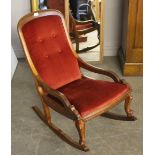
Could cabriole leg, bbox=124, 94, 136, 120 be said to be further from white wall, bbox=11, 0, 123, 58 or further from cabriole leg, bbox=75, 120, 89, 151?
white wall, bbox=11, 0, 123, 58

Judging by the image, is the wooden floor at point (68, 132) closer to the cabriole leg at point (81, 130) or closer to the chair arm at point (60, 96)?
the cabriole leg at point (81, 130)

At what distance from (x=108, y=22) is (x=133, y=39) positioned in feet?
1.99

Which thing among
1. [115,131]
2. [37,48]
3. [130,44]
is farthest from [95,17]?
[115,131]

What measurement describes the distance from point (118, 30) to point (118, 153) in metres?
1.91

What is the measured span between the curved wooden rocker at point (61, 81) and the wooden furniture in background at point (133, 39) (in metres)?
0.85

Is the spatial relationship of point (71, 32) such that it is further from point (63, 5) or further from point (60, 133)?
point (60, 133)

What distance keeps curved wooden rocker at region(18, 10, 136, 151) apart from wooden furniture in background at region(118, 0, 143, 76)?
33.3 inches

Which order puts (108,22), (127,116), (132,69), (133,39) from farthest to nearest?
(108,22), (132,69), (133,39), (127,116)

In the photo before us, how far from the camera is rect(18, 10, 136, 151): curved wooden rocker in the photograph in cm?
218

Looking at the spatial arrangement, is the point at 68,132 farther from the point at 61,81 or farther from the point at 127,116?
the point at 127,116

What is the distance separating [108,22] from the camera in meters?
3.70

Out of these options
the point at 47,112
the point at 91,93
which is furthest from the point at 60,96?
the point at 47,112

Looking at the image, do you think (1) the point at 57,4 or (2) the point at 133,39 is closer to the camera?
(2) the point at 133,39

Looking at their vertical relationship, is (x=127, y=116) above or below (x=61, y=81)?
below
